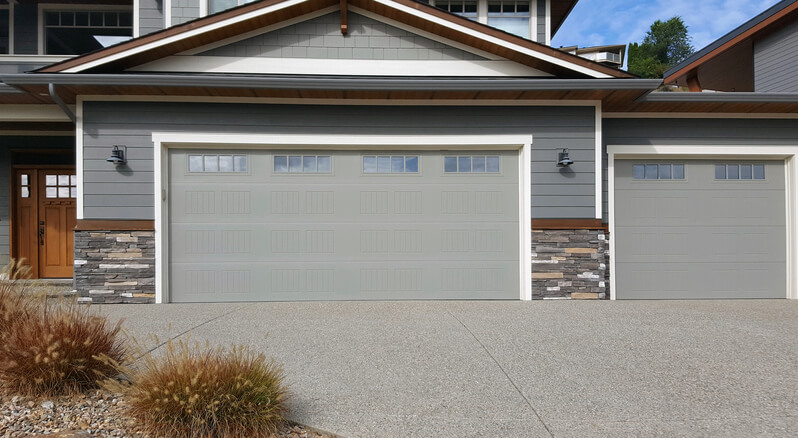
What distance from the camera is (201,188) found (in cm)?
676

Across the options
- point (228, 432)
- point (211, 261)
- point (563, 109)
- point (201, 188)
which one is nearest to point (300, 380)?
point (228, 432)

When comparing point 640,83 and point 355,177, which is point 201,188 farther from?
point 640,83

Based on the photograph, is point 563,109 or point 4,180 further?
point 4,180

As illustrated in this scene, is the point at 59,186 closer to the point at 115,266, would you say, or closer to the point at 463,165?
the point at 115,266

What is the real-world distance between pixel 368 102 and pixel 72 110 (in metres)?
4.57

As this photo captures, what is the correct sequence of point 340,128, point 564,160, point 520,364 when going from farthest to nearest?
point 340,128 → point 564,160 → point 520,364

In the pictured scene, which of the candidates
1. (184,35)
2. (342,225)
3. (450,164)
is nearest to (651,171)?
(450,164)

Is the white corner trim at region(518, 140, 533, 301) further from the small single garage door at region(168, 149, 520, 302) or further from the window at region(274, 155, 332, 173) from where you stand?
the window at region(274, 155, 332, 173)

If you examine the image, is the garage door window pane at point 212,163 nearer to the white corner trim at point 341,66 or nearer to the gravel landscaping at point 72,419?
the white corner trim at point 341,66

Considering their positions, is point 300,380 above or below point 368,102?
below

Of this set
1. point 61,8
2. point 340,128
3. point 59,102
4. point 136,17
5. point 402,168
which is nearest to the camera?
point 59,102

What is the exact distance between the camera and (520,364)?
3914 mm

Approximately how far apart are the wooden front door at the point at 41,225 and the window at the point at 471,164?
22.9 feet

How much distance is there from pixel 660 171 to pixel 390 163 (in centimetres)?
438
